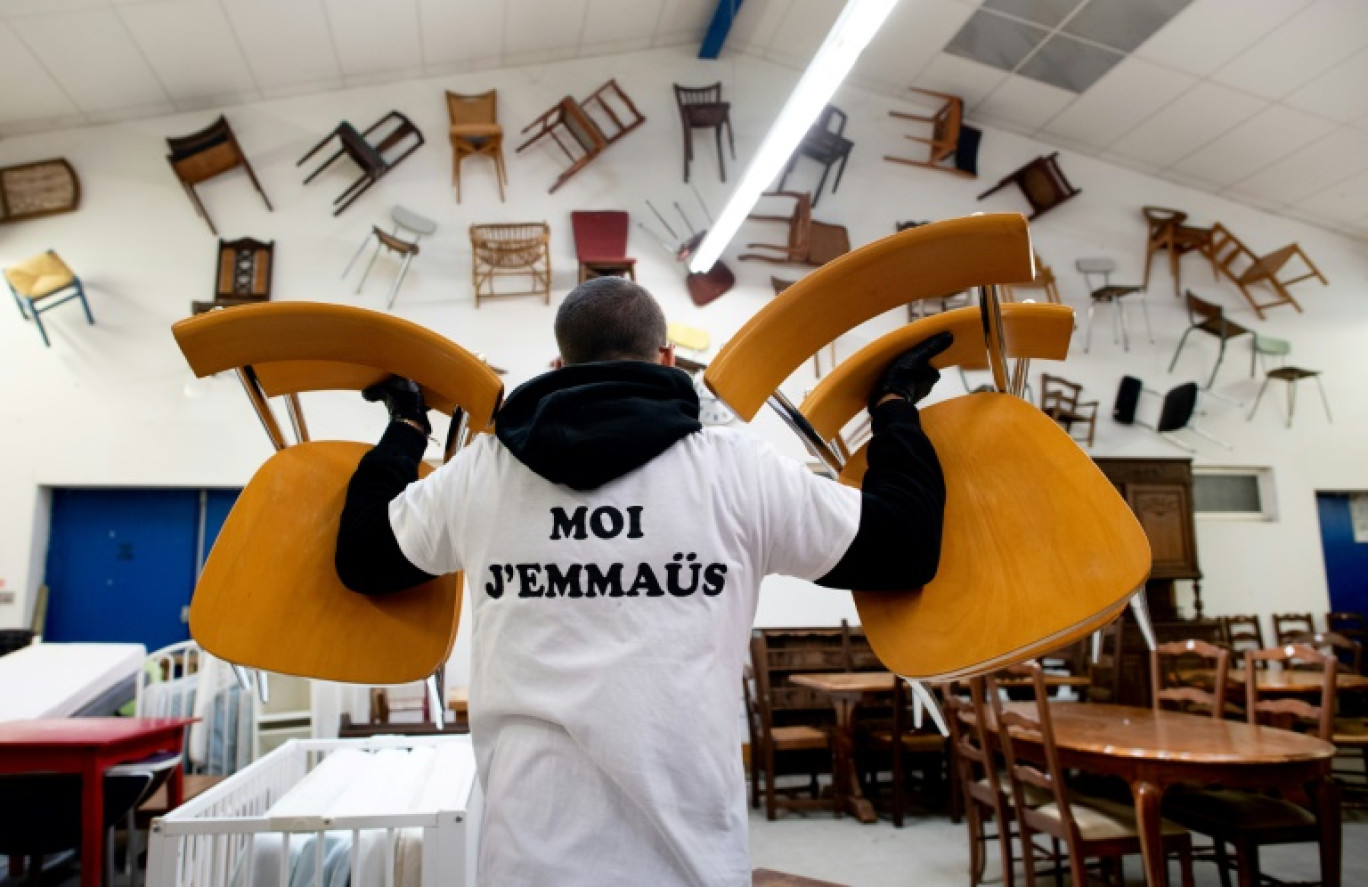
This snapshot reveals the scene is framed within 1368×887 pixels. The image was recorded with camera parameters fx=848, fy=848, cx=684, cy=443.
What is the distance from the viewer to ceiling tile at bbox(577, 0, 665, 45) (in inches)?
251

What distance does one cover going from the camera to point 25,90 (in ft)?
18.3

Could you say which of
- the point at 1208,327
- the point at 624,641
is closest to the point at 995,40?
the point at 1208,327

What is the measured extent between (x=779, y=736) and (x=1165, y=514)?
3.82 m

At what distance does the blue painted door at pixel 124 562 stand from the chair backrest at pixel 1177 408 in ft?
23.6

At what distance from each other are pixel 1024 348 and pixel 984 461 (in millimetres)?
206

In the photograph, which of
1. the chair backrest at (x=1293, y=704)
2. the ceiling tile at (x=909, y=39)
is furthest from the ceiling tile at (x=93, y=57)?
the chair backrest at (x=1293, y=704)

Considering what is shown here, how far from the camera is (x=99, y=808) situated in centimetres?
210

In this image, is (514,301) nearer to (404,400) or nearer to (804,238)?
(804,238)

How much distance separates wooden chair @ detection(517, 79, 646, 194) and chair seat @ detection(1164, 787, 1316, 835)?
564 centimetres

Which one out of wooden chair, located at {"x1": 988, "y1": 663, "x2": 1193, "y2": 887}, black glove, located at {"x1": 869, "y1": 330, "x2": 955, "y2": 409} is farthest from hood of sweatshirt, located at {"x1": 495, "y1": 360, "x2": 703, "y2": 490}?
wooden chair, located at {"x1": 988, "y1": 663, "x2": 1193, "y2": 887}

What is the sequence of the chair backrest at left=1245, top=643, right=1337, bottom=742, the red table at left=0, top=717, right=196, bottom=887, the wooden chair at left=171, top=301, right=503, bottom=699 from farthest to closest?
1. the chair backrest at left=1245, top=643, right=1337, bottom=742
2. the red table at left=0, top=717, right=196, bottom=887
3. the wooden chair at left=171, top=301, right=503, bottom=699

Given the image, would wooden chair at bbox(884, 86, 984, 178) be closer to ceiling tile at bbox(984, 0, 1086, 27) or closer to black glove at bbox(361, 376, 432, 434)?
ceiling tile at bbox(984, 0, 1086, 27)

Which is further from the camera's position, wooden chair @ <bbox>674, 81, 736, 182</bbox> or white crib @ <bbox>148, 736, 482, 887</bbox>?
wooden chair @ <bbox>674, 81, 736, 182</bbox>

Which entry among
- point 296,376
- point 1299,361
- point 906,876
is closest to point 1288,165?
point 1299,361
